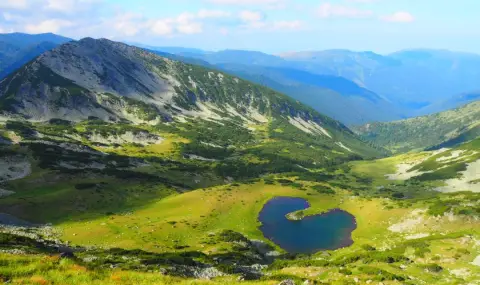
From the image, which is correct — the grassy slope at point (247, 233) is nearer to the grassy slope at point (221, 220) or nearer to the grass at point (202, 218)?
the grass at point (202, 218)

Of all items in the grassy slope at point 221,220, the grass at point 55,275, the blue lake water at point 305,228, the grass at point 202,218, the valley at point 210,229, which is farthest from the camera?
the blue lake water at point 305,228

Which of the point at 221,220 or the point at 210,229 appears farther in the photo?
the point at 221,220

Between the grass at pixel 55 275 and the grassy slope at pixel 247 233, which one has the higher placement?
the grass at pixel 55 275

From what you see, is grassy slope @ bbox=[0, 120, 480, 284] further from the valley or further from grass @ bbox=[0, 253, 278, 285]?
grass @ bbox=[0, 253, 278, 285]

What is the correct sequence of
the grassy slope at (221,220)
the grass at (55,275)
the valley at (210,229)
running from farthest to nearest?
the grassy slope at (221,220) < the valley at (210,229) < the grass at (55,275)

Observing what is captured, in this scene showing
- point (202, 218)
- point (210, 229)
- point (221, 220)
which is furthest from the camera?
point (221, 220)

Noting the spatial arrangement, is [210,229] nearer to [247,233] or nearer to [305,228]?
[247,233]

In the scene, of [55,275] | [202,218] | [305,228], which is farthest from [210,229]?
[55,275]

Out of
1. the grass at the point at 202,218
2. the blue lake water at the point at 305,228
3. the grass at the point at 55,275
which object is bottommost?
the blue lake water at the point at 305,228

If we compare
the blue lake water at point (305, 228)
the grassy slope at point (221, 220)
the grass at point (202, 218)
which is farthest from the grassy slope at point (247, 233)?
→ the blue lake water at point (305, 228)
